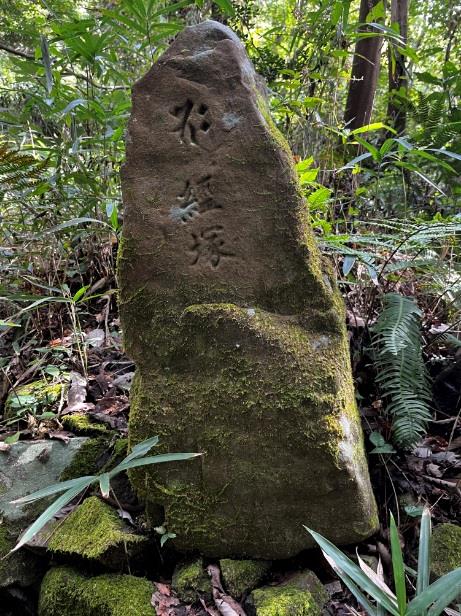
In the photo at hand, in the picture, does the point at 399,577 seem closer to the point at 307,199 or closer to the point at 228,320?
the point at 228,320

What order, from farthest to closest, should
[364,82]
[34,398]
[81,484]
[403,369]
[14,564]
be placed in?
1. [364,82]
2. [34,398]
3. [403,369]
4. [14,564]
5. [81,484]

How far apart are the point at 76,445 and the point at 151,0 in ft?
8.64

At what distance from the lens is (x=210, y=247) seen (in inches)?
76.9

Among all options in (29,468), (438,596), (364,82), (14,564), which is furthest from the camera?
(364,82)

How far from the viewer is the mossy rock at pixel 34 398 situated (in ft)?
8.39

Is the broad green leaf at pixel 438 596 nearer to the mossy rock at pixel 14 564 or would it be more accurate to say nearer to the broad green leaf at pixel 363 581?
the broad green leaf at pixel 363 581

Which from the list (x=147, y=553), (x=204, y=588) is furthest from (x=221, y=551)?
(x=147, y=553)

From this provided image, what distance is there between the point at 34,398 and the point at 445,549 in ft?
7.02

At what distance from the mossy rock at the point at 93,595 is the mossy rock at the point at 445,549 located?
112 cm

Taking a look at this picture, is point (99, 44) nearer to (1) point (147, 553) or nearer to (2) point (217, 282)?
(2) point (217, 282)

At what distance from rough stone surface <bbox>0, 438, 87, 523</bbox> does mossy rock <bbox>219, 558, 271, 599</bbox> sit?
923 millimetres

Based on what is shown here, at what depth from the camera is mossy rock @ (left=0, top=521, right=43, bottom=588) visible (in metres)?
2.02

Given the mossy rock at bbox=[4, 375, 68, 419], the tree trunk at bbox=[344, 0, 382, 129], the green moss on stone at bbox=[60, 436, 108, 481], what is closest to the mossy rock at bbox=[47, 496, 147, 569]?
the green moss on stone at bbox=[60, 436, 108, 481]

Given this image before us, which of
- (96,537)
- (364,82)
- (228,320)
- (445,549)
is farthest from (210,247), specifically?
(364,82)
